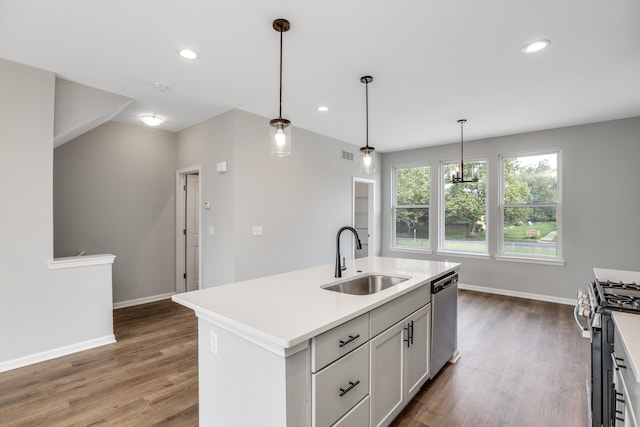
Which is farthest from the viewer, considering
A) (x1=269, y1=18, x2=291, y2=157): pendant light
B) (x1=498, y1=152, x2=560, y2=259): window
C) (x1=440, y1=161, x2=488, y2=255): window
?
(x1=440, y1=161, x2=488, y2=255): window

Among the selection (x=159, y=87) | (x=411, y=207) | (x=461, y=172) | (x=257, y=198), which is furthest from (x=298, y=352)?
(x=411, y=207)

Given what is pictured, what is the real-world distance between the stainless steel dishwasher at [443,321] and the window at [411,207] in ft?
11.4

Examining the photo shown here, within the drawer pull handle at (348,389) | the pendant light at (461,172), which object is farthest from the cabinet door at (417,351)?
the pendant light at (461,172)

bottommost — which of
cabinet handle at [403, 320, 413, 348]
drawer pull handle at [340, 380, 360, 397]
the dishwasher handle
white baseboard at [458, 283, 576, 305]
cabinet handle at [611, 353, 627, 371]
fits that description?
white baseboard at [458, 283, 576, 305]

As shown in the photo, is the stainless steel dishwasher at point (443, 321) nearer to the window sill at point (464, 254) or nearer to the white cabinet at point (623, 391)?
the white cabinet at point (623, 391)

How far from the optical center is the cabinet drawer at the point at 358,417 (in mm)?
1517

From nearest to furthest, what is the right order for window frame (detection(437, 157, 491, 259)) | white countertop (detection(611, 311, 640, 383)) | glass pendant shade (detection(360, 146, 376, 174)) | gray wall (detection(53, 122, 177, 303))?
1. white countertop (detection(611, 311, 640, 383))
2. glass pendant shade (detection(360, 146, 376, 174))
3. gray wall (detection(53, 122, 177, 303))
4. window frame (detection(437, 157, 491, 259))

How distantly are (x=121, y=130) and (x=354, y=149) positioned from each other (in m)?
3.85

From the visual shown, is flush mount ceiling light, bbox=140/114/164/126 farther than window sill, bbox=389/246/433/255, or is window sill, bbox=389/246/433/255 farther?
window sill, bbox=389/246/433/255

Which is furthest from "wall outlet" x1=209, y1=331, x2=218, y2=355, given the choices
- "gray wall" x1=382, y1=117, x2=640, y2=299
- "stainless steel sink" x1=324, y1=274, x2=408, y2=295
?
"gray wall" x1=382, y1=117, x2=640, y2=299

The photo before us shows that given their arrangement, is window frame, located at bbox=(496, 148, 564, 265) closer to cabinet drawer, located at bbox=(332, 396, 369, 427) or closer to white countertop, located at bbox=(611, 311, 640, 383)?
white countertop, located at bbox=(611, 311, 640, 383)

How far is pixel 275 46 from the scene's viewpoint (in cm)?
245

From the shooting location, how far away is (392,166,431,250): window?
20.4ft

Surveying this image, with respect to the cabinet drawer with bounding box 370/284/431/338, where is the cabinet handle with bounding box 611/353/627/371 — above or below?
below
